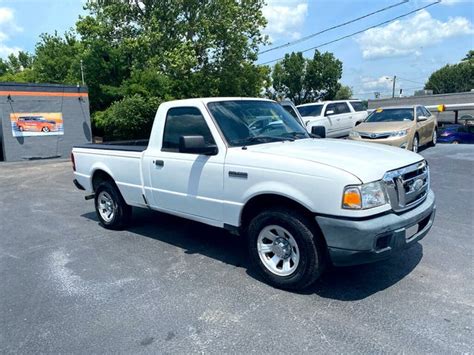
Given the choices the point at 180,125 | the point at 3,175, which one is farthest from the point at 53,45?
the point at 180,125

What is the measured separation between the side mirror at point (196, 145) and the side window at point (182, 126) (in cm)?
13

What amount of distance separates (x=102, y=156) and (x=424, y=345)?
5.09 metres

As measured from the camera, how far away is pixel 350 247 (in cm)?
346

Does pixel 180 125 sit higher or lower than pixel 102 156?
higher

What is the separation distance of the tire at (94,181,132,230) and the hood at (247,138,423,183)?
9.18 ft

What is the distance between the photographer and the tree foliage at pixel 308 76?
42.8 meters

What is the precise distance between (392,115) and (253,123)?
9.08 metres

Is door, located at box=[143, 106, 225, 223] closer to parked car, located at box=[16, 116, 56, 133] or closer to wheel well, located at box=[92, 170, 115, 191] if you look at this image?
wheel well, located at box=[92, 170, 115, 191]

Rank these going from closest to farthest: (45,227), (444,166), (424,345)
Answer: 1. (424,345)
2. (45,227)
3. (444,166)

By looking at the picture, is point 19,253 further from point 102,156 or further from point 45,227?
point 102,156

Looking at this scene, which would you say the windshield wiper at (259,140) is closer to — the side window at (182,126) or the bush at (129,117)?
the side window at (182,126)

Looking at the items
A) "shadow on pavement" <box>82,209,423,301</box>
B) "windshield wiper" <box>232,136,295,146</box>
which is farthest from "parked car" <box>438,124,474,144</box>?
"windshield wiper" <box>232,136,295,146</box>

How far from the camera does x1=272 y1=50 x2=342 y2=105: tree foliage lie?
42.8m

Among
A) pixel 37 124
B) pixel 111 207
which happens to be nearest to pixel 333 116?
pixel 111 207
